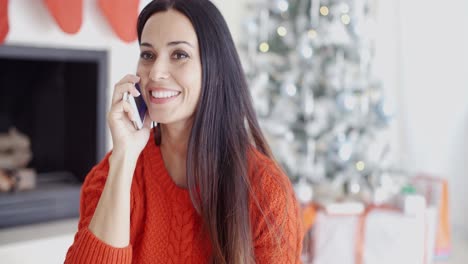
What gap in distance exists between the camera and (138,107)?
4.02ft

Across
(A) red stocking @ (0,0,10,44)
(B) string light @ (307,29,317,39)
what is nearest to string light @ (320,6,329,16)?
(B) string light @ (307,29,317,39)

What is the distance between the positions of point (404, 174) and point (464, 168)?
53 cm

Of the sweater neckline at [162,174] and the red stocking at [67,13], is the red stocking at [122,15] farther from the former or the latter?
the sweater neckline at [162,174]

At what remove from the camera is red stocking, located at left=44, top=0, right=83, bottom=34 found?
81.2 inches

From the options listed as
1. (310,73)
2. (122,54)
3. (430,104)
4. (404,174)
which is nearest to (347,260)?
(404,174)

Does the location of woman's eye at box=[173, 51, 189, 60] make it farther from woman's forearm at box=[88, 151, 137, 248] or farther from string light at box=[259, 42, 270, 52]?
string light at box=[259, 42, 270, 52]

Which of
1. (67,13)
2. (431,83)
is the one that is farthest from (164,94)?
(431,83)

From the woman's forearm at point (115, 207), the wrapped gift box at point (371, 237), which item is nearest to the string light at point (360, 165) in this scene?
the wrapped gift box at point (371, 237)

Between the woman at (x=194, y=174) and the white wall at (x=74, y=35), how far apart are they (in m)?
1.18

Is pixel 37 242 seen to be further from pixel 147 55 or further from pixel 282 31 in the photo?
pixel 282 31

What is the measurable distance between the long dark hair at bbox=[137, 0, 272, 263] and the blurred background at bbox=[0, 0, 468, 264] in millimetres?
1231

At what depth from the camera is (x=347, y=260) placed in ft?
8.32

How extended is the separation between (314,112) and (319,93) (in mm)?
129

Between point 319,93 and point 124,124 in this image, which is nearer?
point 124,124
